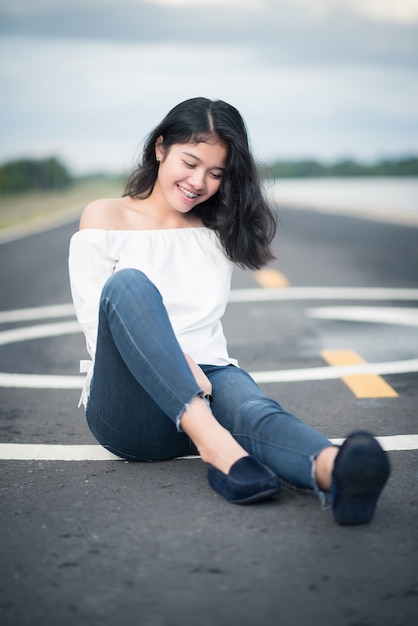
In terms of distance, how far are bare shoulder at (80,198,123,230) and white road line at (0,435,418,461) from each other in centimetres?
103

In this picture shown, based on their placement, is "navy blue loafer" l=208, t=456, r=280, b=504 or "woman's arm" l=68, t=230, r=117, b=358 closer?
"navy blue loafer" l=208, t=456, r=280, b=504

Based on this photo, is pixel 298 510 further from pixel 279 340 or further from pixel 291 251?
pixel 291 251

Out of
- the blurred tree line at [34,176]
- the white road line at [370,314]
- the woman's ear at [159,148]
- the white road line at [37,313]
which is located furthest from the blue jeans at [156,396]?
the blurred tree line at [34,176]

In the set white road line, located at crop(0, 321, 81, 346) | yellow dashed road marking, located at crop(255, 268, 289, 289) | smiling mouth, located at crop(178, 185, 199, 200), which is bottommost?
yellow dashed road marking, located at crop(255, 268, 289, 289)

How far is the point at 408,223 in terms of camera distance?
19.4 m

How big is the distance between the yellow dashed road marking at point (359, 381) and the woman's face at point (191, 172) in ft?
5.40

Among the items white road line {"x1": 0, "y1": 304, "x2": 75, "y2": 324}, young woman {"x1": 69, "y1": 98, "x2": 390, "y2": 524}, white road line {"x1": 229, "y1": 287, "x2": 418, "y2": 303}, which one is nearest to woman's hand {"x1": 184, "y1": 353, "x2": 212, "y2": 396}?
young woman {"x1": 69, "y1": 98, "x2": 390, "y2": 524}

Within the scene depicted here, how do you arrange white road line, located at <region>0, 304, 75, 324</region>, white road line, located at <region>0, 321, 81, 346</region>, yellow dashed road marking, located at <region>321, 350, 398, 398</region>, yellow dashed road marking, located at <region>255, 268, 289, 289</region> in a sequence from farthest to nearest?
yellow dashed road marking, located at <region>255, 268, 289, 289</region>
white road line, located at <region>0, 304, 75, 324</region>
white road line, located at <region>0, 321, 81, 346</region>
yellow dashed road marking, located at <region>321, 350, 398, 398</region>

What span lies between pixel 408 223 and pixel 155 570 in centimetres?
1780

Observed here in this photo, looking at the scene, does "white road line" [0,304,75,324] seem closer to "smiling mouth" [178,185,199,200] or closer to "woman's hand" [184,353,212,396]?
"smiling mouth" [178,185,199,200]

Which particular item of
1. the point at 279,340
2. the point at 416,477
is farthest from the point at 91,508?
the point at 279,340

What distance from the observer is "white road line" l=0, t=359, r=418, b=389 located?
535cm

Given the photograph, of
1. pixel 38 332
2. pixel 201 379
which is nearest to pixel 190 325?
pixel 201 379

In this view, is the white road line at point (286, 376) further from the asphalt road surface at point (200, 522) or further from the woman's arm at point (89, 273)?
the woman's arm at point (89, 273)
